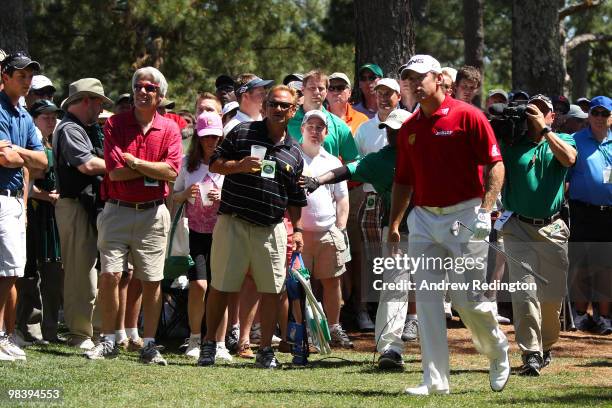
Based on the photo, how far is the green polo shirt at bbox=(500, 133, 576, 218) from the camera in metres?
10.1

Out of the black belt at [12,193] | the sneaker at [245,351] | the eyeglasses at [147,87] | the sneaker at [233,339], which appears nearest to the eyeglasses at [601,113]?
the sneaker at [233,339]

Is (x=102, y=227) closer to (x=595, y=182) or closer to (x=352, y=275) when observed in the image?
(x=352, y=275)

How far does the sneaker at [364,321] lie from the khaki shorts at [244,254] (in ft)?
8.75

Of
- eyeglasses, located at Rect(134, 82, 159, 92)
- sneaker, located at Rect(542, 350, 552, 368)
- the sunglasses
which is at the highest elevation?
eyeglasses, located at Rect(134, 82, 159, 92)

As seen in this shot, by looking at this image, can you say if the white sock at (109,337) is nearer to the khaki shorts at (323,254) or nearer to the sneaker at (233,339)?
the sneaker at (233,339)

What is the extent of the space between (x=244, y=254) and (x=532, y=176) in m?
2.47

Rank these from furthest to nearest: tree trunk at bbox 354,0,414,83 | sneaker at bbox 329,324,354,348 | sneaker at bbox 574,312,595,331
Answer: tree trunk at bbox 354,0,414,83 < sneaker at bbox 574,312,595,331 < sneaker at bbox 329,324,354,348

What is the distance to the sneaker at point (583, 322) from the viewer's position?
526 inches

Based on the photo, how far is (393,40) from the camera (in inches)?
589

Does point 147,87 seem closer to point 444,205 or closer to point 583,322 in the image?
point 444,205

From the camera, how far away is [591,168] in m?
13.1

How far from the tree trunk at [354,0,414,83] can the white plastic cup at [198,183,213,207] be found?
430 centimetres

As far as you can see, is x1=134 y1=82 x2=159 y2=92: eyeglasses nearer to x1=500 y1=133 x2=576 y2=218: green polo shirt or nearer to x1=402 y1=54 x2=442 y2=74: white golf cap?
x1=402 y1=54 x2=442 y2=74: white golf cap

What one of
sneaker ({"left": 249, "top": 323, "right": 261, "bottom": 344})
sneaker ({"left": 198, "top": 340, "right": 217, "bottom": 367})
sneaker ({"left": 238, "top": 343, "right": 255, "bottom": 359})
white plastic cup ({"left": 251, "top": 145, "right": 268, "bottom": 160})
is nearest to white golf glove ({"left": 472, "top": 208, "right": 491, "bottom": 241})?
white plastic cup ({"left": 251, "top": 145, "right": 268, "bottom": 160})
